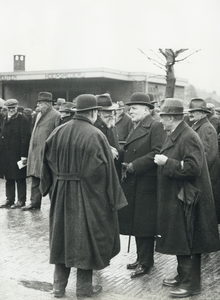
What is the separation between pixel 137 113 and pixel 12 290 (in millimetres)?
2598

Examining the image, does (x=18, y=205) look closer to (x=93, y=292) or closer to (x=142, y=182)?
(x=142, y=182)

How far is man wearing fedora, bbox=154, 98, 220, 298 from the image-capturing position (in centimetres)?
467

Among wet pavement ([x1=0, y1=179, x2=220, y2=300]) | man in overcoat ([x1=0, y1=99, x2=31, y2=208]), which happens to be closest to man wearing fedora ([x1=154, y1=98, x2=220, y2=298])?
wet pavement ([x1=0, y1=179, x2=220, y2=300])

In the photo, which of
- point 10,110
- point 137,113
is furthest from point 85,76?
point 137,113

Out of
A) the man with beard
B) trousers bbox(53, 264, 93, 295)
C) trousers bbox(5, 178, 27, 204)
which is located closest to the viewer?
trousers bbox(53, 264, 93, 295)

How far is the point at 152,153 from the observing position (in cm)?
536

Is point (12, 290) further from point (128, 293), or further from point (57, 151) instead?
point (57, 151)

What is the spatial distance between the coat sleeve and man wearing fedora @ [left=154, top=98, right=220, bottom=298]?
447 mm

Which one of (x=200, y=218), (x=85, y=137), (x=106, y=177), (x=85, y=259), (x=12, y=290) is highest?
(x=85, y=137)

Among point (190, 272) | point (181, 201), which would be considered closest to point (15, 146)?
point (181, 201)

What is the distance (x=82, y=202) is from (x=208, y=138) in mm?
2812

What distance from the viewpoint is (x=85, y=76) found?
25141 mm

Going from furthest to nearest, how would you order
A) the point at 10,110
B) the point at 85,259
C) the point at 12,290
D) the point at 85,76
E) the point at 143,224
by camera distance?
the point at 85,76, the point at 10,110, the point at 143,224, the point at 12,290, the point at 85,259

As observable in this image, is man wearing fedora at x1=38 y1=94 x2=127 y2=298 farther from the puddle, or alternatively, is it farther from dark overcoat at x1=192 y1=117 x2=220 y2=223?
dark overcoat at x1=192 y1=117 x2=220 y2=223
